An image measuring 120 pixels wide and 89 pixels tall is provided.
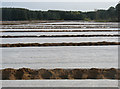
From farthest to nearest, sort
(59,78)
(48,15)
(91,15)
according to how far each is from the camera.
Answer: (91,15)
(48,15)
(59,78)

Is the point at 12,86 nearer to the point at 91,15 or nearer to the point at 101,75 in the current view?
the point at 101,75

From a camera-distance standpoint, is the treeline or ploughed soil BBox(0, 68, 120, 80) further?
the treeline

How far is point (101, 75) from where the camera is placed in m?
4.36

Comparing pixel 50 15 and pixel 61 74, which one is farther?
pixel 50 15

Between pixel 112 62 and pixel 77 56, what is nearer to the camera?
pixel 112 62

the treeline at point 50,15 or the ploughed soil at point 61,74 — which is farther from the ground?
the treeline at point 50,15

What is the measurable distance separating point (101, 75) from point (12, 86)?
5.26 ft

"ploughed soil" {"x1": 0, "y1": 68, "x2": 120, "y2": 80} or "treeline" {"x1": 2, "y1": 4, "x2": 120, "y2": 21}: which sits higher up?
"treeline" {"x1": 2, "y1": 4, "x2": 120, "y2": 21}

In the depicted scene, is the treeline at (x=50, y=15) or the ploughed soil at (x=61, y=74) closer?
the ploughed soil at (x=61, y=74)

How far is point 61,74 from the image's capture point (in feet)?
14.5

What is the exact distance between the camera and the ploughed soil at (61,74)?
429 cm

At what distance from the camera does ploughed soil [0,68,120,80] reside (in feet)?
14.1

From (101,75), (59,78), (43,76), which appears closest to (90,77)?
(101,75)

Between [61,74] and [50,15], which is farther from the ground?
[50,15]
